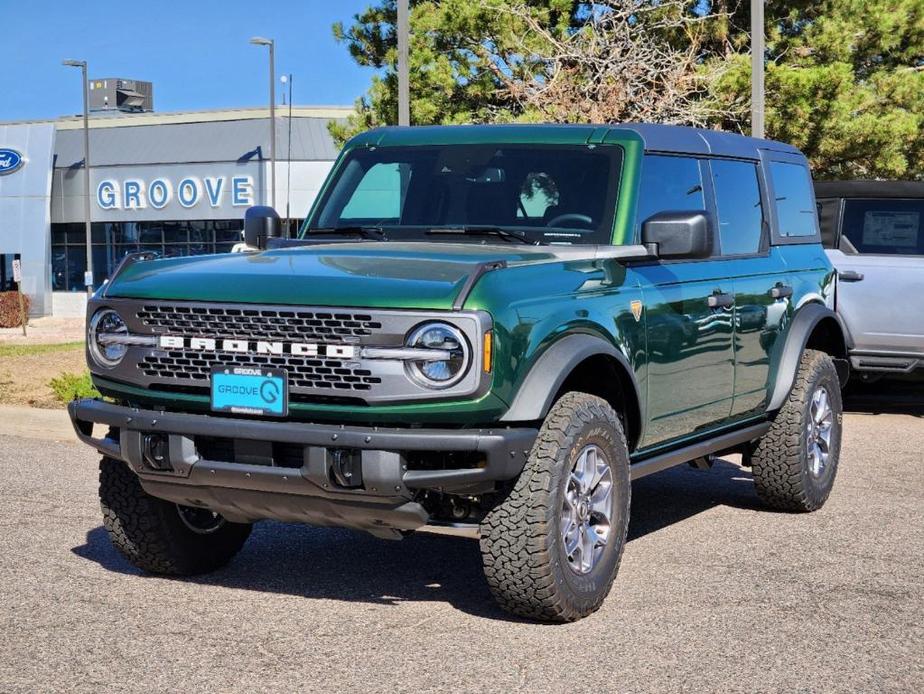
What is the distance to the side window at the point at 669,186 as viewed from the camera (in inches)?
260

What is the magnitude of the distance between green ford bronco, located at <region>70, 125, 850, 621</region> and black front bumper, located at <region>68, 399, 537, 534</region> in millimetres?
10

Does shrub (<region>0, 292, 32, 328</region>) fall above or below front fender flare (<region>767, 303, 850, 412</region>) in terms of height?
below

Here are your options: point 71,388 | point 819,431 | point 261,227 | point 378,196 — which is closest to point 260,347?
point 378,196

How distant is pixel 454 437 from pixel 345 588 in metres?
1.46

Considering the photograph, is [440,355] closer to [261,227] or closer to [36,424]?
[261,227]

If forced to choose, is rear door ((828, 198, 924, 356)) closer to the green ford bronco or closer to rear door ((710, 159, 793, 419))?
rear door ((710, 159, 793, 419))

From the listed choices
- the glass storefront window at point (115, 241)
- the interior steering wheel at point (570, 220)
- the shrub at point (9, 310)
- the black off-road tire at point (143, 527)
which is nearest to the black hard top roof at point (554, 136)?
the interior steering wheel at point (570, 220)

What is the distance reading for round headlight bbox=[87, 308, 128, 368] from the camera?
5738 millimetres

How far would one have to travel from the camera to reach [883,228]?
41.7 feet

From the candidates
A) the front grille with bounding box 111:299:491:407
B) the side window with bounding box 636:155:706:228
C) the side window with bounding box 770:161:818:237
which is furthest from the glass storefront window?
the front grille with bounding box 111:299:491:407

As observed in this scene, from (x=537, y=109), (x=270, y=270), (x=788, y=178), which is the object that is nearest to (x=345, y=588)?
(x=270, y=270)

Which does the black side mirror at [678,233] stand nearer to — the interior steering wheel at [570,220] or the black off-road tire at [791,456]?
the interior steering wheel at [570,220]

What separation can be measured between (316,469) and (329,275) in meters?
0.78

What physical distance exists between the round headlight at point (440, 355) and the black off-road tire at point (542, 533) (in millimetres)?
491
